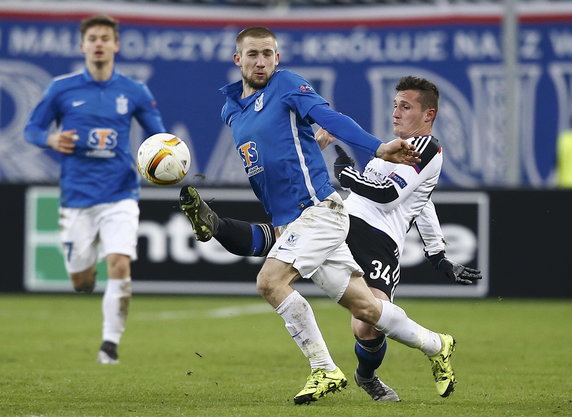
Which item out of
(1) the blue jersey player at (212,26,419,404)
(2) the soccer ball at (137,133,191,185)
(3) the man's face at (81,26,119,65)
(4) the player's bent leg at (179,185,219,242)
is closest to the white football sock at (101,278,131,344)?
(3) the man's face at (81,26,119,65)

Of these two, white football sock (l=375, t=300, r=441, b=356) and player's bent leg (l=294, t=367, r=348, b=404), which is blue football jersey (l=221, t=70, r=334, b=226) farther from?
player's bent leg (l=294, t=367, r=348, b=404)

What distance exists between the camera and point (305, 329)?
7.41m

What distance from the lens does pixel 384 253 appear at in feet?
26.5

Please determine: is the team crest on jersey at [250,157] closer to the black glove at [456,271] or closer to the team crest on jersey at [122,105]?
the black glove at [456,271]

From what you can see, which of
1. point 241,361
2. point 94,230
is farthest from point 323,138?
point 94,230

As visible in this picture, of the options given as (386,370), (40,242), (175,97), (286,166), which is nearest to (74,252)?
(386,370)

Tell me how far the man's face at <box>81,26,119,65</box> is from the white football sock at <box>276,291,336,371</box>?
381 centimetres

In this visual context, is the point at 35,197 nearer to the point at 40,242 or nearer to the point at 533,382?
the point at 40,242

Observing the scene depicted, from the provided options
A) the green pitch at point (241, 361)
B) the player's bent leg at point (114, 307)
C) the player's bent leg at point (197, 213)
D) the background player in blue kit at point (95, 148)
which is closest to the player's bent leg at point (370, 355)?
the green pitch at point (241, 361)

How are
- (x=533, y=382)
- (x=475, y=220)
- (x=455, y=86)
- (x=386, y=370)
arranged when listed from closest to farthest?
(x=533, y=382), (x=386, y=370), (x=475, y=220), (x=455, y=86)

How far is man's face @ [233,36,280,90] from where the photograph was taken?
24.6 feet

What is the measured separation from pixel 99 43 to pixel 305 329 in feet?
12.8

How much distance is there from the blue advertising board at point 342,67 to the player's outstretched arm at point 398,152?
11.5 meters

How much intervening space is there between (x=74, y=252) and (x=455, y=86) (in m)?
9.89
